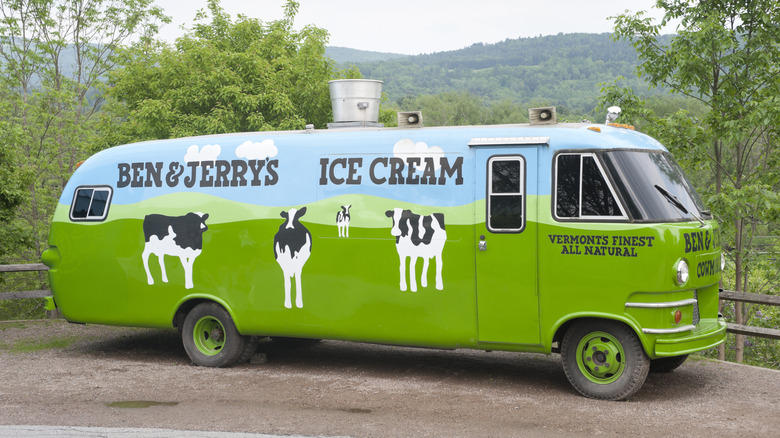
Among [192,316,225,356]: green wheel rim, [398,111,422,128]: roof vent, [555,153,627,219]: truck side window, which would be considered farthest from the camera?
[192,316,225,356]: green wheel rim

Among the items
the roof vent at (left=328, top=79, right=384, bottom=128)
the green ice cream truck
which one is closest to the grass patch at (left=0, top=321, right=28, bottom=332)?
the green ice cream truck

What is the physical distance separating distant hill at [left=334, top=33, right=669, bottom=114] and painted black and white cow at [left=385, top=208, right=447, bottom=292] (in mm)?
104297

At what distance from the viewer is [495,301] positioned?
845 cm

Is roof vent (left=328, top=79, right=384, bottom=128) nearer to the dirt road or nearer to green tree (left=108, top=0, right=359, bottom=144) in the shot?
the dirt road

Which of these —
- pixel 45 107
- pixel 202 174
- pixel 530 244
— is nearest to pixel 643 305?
pixel 530 244

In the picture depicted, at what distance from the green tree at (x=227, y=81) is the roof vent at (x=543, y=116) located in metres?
12.5

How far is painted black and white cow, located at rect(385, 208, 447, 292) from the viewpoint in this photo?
8.67 m

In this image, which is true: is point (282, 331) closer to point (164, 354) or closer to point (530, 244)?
point (164, 354)

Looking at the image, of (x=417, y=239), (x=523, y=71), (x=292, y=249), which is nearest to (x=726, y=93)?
(x=417, y=239)

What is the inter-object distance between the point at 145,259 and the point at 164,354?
1570mm

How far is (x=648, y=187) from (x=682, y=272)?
0.88 metres

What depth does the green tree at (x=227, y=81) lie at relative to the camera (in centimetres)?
2081

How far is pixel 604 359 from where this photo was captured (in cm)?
816

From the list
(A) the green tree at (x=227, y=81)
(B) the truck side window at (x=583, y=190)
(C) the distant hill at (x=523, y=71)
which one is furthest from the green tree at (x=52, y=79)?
(C) the distant hill at (x=523, y=71)
